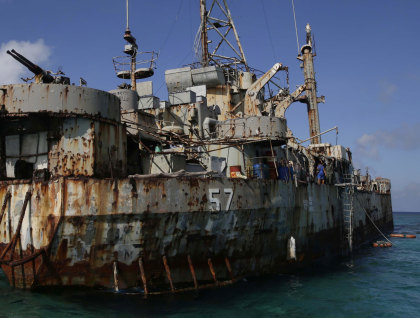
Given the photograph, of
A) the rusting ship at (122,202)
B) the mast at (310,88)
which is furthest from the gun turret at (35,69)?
the mast at (310,88)

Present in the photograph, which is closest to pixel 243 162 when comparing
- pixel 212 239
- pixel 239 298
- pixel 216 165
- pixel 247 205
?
pixel 216 165

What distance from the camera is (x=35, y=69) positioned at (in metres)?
12.1

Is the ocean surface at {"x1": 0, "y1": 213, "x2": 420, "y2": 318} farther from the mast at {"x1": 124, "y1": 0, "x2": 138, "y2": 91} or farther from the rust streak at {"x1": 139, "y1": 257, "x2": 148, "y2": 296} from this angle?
the mast at {"x1": 124, "y1": 0, "x2": 138, "y2": 91}

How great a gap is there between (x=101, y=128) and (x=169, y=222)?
355 cm

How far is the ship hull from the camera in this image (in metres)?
9.77

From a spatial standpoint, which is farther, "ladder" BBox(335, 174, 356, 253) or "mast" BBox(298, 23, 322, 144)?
"mast" BBox(298, 23, 322, 144)

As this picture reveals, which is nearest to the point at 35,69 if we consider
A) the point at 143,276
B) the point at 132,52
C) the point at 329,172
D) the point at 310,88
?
the point at 143,276

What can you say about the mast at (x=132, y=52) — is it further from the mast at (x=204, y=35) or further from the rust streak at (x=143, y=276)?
the rust streak at (x=143, y=276)

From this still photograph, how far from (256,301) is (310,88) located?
2960 centimetres

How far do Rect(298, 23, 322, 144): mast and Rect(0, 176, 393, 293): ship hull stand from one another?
2477 cm

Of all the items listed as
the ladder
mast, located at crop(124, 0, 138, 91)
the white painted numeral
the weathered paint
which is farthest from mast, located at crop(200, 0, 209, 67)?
the weathered paint

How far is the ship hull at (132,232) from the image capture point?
977 cm

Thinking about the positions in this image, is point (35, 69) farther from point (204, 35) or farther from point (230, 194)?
point (204, 35)

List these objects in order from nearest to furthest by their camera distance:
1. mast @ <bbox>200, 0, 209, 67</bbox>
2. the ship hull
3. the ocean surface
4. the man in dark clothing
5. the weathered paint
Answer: the ocean surface → the ship hull → the weathered paint → the man in dark clothing → mast @ <bbox>200, 0, 209, 67</bbox>
